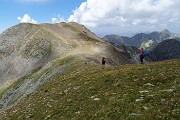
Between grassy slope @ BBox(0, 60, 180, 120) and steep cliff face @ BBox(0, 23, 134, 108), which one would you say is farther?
steep cliff face @ BBox(0, 23, 134, 108)

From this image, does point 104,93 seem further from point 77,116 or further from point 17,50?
point 17,50

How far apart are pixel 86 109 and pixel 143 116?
6418 millimetres

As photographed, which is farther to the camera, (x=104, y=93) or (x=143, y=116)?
(x=104, y=93)

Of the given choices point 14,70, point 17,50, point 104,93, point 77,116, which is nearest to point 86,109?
point 77,116

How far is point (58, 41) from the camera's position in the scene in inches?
5202

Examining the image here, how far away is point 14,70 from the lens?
4840 inches

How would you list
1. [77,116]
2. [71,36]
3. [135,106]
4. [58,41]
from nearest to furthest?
[135,106] < [77,116] < [58,41] < [71,36]

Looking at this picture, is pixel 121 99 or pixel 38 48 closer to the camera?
pixel 121 99

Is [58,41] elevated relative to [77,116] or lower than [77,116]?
elevated

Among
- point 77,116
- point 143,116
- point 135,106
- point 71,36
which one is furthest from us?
point 71,36

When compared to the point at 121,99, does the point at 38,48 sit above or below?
above

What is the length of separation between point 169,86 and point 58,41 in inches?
4281

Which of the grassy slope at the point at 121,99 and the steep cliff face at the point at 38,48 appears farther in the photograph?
the steep cliff face at the point at 38,48

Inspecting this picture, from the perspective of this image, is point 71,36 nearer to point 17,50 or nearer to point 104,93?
point 17,50
